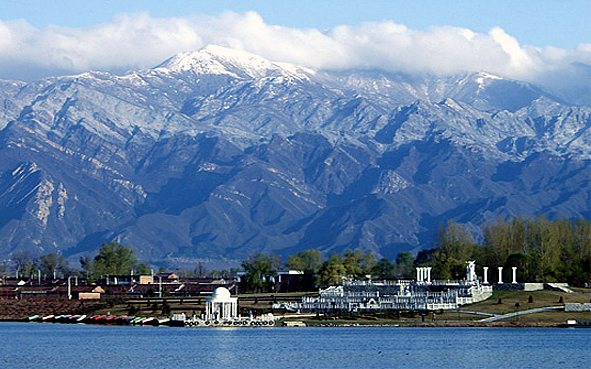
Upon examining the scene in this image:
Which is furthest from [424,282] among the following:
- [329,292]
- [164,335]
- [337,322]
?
[164,335]

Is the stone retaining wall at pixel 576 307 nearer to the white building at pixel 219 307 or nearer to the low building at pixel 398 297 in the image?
the low building at pixel 398 297

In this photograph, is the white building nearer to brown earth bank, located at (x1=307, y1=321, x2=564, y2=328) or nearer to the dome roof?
the dome roof

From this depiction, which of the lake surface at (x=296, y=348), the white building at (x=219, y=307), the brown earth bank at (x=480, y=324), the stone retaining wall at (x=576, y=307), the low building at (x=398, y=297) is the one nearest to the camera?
the lake surface at (x=296, y=348)

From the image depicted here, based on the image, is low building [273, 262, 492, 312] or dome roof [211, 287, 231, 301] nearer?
dome roof [211, 287, 231, 301]

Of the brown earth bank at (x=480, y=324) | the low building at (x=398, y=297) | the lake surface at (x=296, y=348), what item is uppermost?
the low building at (x=398, y=297)

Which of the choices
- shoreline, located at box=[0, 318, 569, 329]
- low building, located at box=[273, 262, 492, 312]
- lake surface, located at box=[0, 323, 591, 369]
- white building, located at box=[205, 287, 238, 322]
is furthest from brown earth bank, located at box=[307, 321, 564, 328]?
low building, located at box=[273, 262, 492, 312]

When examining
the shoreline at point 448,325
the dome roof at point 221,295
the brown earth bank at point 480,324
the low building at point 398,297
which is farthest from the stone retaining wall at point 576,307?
the dome roof at point 221,295

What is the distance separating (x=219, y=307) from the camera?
17300 centimetres

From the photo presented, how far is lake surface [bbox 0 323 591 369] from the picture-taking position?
114562 millimetres

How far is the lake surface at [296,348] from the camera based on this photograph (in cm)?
11456

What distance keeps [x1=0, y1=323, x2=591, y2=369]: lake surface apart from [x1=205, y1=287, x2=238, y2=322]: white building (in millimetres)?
6231

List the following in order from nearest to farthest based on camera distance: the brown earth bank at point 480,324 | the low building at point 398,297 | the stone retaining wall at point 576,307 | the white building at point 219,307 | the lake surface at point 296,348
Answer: the lake surface at point 296,348 < the brown earth bank at point 480,324 < the stone retaining wall at point 576,307 < the white building at point 219,307 < the low building at point 398,297

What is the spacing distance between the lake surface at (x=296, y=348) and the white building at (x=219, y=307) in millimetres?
6231

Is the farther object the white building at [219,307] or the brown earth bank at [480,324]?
the white building at [219,307]
